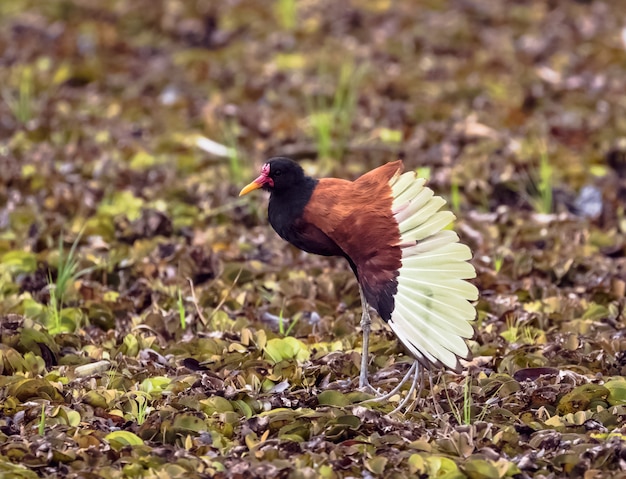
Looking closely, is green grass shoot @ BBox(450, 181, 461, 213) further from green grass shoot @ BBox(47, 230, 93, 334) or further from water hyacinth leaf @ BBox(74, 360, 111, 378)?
Result: water hyacinth leaf @ BBox(74, 360, 111, 378)

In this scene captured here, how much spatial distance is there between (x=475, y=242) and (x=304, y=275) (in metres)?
1.13

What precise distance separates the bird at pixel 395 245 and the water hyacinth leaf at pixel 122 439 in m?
0.99

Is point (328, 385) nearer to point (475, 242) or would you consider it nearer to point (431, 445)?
point (431, 445)

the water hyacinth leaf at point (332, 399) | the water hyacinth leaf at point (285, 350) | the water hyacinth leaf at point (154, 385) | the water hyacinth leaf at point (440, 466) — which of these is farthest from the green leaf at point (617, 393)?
the water hyacinth leaf at point (154, 385)

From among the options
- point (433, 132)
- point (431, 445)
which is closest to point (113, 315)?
point (431, 445)

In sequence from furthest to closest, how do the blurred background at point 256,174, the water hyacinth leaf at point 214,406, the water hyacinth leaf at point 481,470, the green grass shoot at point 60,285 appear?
the green grass shoot at point 60,285 → the blurred background at point 256,174 → the water hyacinth leaf at point 214,406 → the water hyacinth leaf at point 481,470

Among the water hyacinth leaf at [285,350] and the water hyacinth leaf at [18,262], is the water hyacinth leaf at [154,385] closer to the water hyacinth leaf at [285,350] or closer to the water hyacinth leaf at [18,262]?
the water hyacinth leaf at [285,350]

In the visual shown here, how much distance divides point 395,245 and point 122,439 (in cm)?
124

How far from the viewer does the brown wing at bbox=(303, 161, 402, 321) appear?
4.31 metres

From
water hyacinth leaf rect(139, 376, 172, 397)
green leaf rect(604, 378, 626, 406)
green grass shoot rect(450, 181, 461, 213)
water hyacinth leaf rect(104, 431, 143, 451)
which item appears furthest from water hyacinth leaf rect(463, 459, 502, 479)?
green grass shoot rect(450, 181, 461, 213)

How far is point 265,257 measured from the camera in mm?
6473

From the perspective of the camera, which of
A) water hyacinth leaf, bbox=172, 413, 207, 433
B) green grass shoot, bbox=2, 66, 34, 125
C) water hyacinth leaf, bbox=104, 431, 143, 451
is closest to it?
water hyacinth leaf, bbox=104, 431, 143, 451

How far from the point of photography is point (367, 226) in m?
4.41

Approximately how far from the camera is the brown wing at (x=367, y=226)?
431 cm
